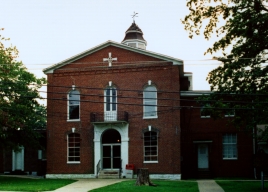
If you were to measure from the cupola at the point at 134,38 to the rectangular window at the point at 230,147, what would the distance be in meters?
13.4

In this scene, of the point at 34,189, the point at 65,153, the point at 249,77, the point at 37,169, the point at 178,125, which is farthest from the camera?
the point at 37,169

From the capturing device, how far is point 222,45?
69.3 ft

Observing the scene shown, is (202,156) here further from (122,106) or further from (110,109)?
(110,109)

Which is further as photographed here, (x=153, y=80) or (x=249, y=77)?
(x=153, y=80)

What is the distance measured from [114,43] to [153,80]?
13.6 feet

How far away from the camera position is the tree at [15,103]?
2680 cm

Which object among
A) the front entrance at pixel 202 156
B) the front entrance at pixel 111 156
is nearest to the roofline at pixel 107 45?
the front entrance at pixel 111 156

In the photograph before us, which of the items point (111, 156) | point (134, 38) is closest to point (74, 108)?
point (111, 156)

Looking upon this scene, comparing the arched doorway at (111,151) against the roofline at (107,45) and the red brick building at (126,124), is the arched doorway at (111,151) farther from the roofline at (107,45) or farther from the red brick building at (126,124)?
the roofline at (107,45)

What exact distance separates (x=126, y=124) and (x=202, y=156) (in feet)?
24.2

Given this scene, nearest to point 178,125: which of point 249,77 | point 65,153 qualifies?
point 65,153

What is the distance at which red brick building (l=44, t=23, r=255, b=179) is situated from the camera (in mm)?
30922

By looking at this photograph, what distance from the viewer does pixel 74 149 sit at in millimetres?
32469

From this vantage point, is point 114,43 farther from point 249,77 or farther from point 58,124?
point 249,77
